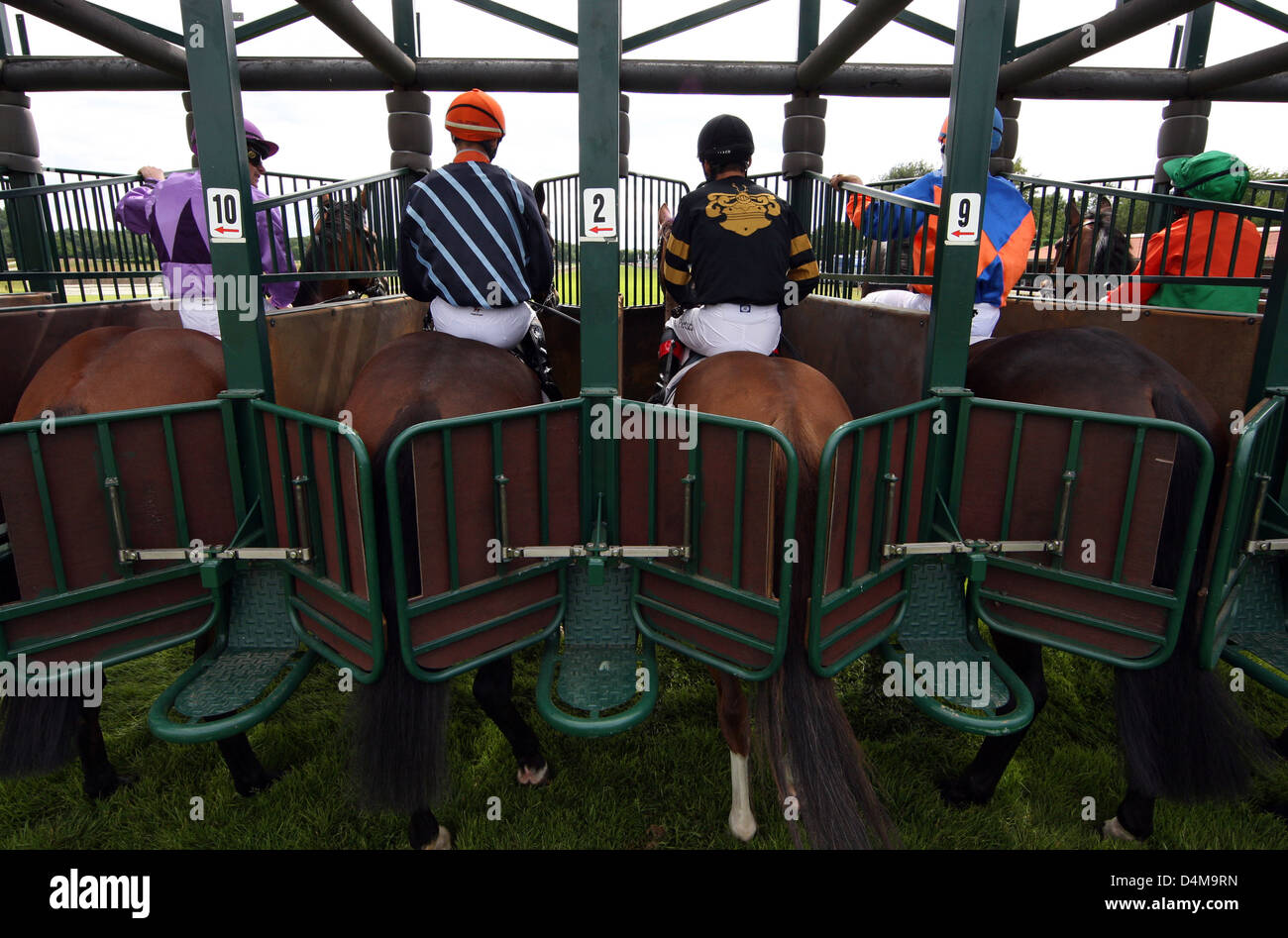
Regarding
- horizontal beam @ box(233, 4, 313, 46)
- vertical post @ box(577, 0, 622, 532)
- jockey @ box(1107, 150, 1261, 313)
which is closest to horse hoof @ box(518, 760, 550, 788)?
vertical post @ box(577, 0, 622, 532)

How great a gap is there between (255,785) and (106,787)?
2.16 feet

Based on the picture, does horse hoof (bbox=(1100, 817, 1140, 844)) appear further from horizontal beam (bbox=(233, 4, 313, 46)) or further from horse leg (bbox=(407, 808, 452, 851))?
horizontal beam (bbox=(233, 4, 313, 46))

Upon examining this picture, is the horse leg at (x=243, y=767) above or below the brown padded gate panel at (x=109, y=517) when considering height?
below

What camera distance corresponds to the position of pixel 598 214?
7.73ft

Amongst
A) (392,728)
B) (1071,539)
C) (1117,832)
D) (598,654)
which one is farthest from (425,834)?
(1117,832)

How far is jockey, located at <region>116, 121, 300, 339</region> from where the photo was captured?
3.59 m

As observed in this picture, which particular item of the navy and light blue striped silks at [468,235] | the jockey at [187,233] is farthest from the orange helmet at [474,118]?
the jockey at [187,233]

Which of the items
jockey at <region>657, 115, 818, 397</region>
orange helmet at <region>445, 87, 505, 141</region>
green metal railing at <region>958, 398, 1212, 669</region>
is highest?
orange helmet at <region>445, 87, 505, 141</region>

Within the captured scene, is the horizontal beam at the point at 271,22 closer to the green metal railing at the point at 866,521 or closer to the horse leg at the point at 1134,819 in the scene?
the green metal railing at the point at 866,521

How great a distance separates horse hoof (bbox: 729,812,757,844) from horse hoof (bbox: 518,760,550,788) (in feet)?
2.89

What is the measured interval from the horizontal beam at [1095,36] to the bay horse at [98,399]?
337 centimetres

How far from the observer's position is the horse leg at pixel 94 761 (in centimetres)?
309

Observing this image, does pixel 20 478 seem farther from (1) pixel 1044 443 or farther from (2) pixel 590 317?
(1) pixel 1044 443

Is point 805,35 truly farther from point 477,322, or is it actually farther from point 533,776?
point 533,776
